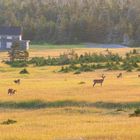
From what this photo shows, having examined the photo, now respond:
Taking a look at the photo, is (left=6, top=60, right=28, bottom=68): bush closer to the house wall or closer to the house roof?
the house wall

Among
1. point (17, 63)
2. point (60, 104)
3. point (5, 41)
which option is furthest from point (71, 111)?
point (5, 41)

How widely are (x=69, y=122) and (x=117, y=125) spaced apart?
3.55 m

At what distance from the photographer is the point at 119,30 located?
161125mm

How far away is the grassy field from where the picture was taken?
25183mm

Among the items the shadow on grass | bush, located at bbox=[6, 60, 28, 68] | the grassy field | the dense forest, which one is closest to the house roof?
the dense forest

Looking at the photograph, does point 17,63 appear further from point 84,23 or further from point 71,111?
point 84,23

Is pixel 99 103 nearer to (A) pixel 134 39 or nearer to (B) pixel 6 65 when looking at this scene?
(B) pixel 6 65

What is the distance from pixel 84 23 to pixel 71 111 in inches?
5007

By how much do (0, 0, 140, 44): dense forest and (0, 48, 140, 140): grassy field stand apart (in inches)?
4133

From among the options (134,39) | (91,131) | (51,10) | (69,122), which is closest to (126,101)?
(69,122)

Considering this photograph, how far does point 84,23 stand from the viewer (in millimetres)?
163000

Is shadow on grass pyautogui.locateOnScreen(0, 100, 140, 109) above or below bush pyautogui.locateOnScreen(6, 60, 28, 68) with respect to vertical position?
above

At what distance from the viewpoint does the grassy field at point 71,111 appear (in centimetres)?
2518

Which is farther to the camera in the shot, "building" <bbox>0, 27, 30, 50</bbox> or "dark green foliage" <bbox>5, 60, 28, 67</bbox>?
"building" <bbox>0, 27, 30, 50</bbox>
